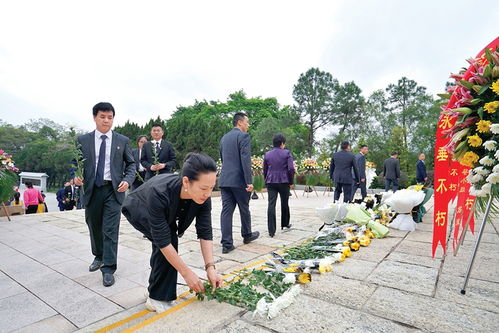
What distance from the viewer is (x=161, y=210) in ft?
5.65

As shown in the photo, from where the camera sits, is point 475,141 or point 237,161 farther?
point 237,161

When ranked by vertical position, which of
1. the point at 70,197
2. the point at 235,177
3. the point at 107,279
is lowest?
the point at 107,279

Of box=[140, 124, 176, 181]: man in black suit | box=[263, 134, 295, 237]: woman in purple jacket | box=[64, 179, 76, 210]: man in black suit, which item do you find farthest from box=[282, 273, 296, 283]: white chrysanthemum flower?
box=[64, 179, 76, 210]: man in black suit

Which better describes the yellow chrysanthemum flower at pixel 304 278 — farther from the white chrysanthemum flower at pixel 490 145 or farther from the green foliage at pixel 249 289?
the white chrysanthemum flower at pixel 490 145

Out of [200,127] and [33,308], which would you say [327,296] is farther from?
[200,127]

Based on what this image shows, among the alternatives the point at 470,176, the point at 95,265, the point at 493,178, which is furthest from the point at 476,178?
the point at 95,265

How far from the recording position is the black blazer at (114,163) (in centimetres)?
274

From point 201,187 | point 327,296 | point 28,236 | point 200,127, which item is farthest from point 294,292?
point 200,127

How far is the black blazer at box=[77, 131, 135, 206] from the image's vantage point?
8.98 feet

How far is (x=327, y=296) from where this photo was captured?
6.84ft

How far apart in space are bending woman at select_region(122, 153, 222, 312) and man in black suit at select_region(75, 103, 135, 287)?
92 centimetres

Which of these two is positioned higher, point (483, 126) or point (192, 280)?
point (483, 126)

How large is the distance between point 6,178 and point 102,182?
13.3 ft

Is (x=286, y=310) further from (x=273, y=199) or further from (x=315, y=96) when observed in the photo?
(x=315, y=96)
